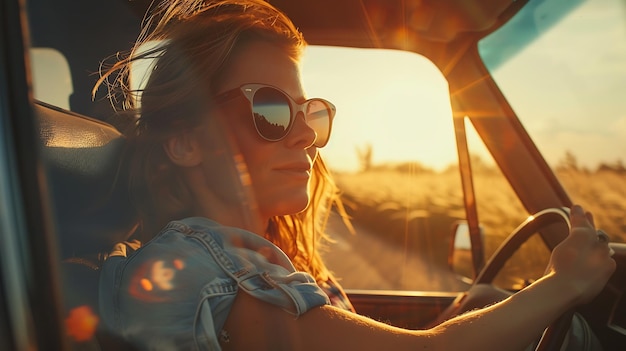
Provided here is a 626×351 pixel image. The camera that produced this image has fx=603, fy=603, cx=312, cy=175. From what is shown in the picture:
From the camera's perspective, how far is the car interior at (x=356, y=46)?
3.84 ft

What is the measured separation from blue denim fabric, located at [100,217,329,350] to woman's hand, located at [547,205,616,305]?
56cm

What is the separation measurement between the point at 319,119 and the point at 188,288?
812 millimetres

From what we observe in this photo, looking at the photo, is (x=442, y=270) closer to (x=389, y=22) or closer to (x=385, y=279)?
(x=385, y=279)

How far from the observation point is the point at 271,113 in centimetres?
155

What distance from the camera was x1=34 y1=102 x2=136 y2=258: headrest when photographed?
1.11m

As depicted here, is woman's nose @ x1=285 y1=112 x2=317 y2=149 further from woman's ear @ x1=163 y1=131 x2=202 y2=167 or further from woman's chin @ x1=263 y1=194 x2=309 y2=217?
woman's ear @ x1=163 y1=131 x2=202 y2=167

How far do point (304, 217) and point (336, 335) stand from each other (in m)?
1.03

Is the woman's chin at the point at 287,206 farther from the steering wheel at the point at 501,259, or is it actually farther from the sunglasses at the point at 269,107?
the steering wheel at the point at 501,259

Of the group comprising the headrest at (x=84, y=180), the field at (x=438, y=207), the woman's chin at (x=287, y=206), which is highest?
the headrest at (x=84, y=180)

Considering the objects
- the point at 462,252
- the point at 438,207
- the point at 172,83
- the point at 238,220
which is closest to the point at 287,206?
the point at 238,220

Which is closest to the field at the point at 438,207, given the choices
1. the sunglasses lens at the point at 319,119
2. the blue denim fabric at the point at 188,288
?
the sunglasses lens at the point at 319,119

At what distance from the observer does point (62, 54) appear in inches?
62.2

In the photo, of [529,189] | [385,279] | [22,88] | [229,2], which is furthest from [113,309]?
[385,279]

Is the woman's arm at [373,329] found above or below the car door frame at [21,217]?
below
